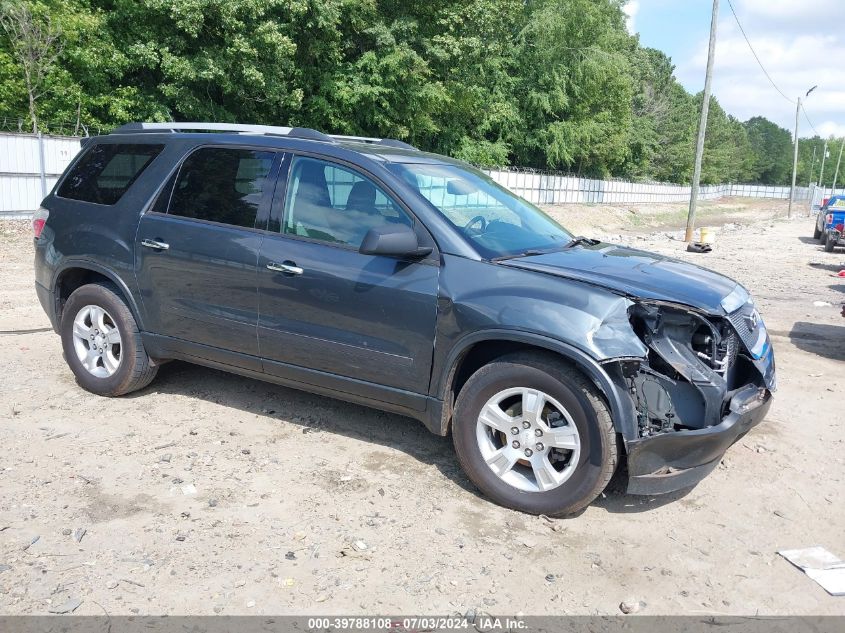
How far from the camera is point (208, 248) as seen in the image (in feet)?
15.5

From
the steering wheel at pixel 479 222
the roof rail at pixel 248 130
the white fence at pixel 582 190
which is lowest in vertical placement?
the steering wheel at pixel 479 222

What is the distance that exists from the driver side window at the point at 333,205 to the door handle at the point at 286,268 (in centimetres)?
21

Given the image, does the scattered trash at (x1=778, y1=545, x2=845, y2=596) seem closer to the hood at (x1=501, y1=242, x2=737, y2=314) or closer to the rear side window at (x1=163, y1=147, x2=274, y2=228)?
the hood at (x1=501, y1=242, x2=737, y2=314)

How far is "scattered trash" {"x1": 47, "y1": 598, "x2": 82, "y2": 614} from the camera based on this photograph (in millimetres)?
2942

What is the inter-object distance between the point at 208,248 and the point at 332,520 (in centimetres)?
200

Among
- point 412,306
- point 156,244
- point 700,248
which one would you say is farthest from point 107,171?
point 700,248

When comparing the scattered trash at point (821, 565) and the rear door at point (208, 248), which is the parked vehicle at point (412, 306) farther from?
the scattered trash at point (821, 565)

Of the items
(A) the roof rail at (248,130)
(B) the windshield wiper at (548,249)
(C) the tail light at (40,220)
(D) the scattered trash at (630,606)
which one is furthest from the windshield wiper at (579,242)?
(C) the tail light at (40,220)

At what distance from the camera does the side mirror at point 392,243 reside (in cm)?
389

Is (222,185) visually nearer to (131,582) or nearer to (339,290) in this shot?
(339,290)

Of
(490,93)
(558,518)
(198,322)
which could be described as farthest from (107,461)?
(490,93)

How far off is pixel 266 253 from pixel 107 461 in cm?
157

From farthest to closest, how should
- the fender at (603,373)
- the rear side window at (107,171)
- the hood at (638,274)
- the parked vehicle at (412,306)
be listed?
the rear side window at (107,171), the hood at (638,274), the parked vehicle at (412,306), the fender at (603,373)

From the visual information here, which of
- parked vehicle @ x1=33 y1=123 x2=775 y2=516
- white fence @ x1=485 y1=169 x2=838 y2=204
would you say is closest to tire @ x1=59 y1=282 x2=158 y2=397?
parked vehicle @ x1=33 y1=123 x2=775 y2=516
